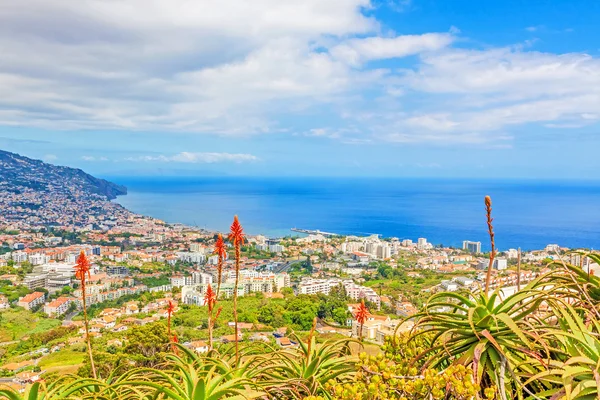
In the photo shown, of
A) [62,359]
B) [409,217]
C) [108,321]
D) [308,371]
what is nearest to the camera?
[308,371]

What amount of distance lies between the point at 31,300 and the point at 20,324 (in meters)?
4.38

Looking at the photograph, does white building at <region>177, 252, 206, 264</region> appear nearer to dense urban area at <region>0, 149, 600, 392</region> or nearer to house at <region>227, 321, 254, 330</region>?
dense urban area at <region>0, 149, 600, 392</region>

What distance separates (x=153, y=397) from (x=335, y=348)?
88 cm

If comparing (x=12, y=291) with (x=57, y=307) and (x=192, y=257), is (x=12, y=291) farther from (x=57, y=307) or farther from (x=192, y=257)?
(x=192, y=257)

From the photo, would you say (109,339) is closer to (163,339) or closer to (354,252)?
(163,339)

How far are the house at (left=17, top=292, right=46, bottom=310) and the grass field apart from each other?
3.39 ft

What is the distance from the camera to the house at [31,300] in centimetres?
2606

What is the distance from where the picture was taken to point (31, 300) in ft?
87.6

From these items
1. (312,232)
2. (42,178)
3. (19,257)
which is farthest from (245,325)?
(42,178)

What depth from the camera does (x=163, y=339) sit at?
984 cm

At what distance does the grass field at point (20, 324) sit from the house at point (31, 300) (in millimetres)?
1034

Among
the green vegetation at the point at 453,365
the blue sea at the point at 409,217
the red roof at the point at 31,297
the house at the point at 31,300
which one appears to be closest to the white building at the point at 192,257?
the blue sea at the point at 409,217

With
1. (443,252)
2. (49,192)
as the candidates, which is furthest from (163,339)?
(49,192)

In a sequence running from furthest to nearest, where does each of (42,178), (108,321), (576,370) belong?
1. (42,178)
2. (108,321)
3. (576,370)
